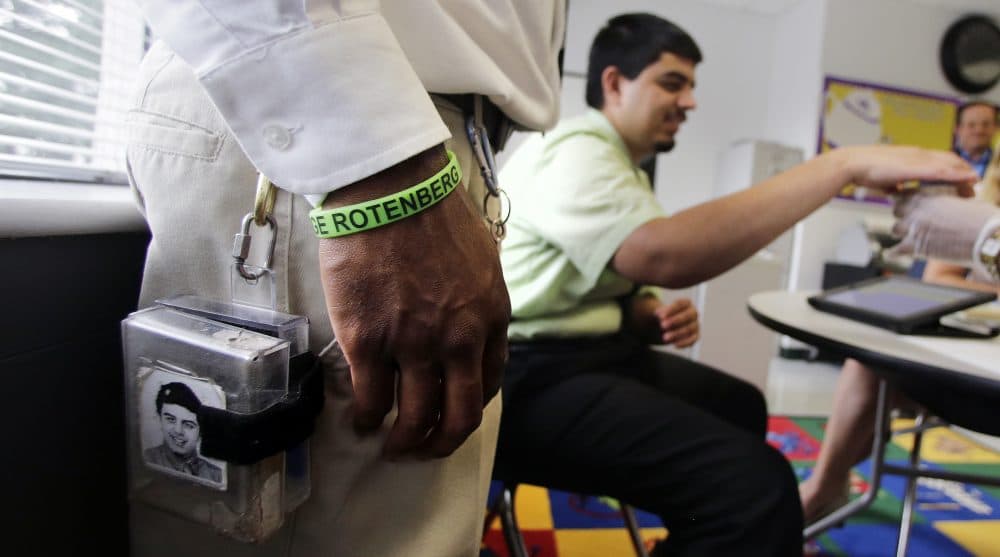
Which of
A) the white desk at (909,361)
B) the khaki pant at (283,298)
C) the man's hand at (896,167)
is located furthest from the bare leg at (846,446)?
the khaki pant at (283,298)

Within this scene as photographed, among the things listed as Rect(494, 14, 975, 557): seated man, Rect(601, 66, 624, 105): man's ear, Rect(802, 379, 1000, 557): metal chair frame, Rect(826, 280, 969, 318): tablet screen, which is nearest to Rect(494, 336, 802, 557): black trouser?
Rect(494, 14, 975, 557): seated man

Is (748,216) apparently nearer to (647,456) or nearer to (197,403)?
(647,456)

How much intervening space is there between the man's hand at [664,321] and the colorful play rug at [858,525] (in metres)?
0.59

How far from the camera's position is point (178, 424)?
0.39 metres

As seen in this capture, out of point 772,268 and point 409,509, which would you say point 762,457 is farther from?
point 772,268

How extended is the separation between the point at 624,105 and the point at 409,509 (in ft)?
3.70

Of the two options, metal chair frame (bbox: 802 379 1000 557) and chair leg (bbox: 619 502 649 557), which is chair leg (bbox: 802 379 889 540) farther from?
chair leg (bbox: 619 502 649 557)

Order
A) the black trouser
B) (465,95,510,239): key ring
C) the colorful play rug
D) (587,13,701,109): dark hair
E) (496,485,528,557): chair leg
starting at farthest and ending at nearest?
the colorful play rug < (587,13,701,109): dark hair < (496,485,528,557): chair leg < the black trouser < (465,95,510,239): key ring

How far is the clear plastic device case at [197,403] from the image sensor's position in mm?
362

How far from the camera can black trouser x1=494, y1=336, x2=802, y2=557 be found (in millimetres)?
698

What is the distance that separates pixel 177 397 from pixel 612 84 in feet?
4.03

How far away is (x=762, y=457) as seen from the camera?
0.73 metres

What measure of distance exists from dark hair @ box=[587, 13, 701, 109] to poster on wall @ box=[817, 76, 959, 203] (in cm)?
302

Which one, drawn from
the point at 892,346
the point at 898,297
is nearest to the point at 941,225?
the point at 898,297
